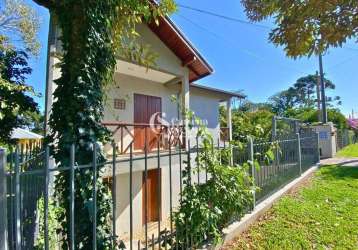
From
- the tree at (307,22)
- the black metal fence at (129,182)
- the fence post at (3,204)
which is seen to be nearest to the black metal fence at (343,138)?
the black metal fence at (129,182)

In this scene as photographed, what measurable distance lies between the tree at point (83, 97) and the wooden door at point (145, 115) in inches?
279

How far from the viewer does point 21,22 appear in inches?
800

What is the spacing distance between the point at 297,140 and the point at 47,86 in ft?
25.5

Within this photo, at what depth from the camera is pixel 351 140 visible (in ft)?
110

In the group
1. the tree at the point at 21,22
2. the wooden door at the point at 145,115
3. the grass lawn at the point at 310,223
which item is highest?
the tree at the point at 21,22

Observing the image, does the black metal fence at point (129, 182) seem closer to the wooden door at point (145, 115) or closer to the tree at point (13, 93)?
the wooden door at point (145, 115)

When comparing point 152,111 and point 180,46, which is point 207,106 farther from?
point 180,46

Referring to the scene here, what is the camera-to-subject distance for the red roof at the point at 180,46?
36.9ft

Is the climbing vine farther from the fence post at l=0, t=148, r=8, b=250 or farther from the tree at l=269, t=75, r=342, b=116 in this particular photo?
the tree at l=269, t=75, r=342, b=116

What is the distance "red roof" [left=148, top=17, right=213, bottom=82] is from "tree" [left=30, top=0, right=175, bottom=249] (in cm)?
647

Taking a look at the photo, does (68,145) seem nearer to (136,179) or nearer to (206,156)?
(206,156)

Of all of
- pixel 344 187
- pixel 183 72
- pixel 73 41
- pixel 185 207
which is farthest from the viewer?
pixel 183 72

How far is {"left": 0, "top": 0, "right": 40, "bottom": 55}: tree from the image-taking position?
20109 millimetres

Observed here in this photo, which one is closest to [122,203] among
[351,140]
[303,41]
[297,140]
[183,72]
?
[183,72]
